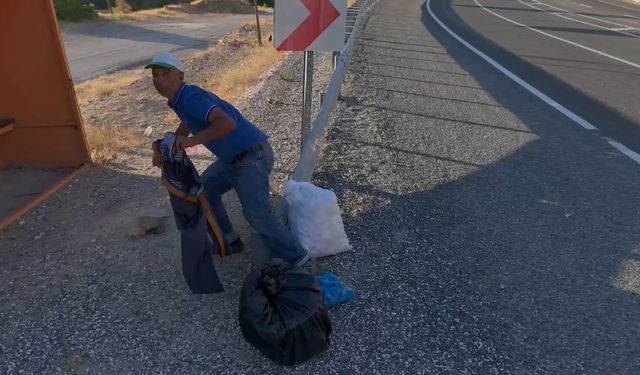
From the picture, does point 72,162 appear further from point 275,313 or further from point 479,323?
point 479,323

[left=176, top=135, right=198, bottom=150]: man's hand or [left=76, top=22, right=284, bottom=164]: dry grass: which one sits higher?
[left=176, top=135, right=198, bottom=150]: man's hand

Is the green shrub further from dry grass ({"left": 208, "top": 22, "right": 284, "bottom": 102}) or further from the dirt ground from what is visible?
the dirt ground

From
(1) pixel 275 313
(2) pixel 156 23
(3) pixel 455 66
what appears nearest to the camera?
(1) pixel 275 313

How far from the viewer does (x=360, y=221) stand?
14.1ft

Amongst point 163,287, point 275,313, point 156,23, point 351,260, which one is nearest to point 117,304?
point 163,287

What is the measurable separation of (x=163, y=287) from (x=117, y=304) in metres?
0.30

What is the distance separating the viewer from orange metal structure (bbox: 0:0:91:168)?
507 centimetres

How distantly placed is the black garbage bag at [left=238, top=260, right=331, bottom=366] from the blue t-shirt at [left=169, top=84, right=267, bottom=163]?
0.88 metres

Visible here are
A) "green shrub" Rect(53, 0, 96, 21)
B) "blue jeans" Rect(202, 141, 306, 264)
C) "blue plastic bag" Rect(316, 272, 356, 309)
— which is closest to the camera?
"blue plastic bag" Rect(316, 272, 356, 309)

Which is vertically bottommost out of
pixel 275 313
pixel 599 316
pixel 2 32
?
pixel 599 316

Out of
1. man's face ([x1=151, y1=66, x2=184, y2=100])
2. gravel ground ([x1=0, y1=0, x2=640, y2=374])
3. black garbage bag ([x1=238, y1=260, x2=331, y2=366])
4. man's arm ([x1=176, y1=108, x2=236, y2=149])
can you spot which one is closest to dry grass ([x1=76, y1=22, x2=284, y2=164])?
gravel ground ([x1=0, y1=0, x2=640, y2=374])

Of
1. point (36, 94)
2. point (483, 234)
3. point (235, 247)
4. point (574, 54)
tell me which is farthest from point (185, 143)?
point (574, 54)

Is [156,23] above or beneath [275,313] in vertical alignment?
beneath

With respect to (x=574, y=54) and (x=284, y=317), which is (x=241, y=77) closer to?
(x=574, y=54)
